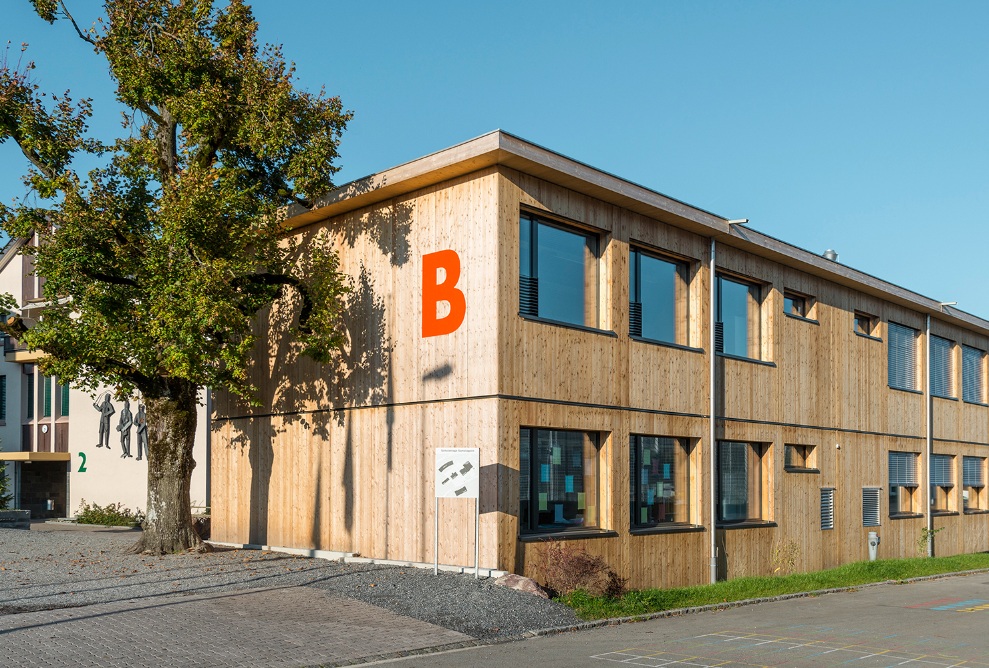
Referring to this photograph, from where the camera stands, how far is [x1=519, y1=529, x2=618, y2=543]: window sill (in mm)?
16375

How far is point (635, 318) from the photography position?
19047mm

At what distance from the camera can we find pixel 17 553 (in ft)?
66.3

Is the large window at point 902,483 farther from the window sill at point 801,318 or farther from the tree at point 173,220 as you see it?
the tree at point 173,220

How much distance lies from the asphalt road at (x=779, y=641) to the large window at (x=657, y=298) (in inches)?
206

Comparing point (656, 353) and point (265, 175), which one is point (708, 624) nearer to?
point (656, 353)

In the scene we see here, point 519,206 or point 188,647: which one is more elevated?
point 519,206

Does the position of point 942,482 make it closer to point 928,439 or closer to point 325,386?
point 928,439

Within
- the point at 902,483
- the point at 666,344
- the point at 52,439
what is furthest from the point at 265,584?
the point at 52,439

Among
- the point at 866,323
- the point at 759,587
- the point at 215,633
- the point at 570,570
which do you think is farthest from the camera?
the point at 866,323

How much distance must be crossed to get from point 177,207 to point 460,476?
5971mm

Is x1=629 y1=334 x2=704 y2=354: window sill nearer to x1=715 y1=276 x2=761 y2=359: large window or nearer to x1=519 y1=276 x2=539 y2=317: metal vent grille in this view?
x1=715 y1=276 x2=761 y2=359: large window

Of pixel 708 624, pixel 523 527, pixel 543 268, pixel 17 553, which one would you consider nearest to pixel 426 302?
pixel 543 268

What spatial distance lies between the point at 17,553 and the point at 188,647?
1057 cm

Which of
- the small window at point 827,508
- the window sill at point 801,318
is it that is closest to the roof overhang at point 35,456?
the window sill at point 801,318
